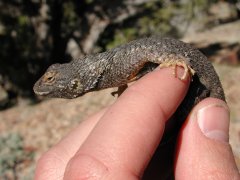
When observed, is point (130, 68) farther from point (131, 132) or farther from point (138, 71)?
point (131, 132)

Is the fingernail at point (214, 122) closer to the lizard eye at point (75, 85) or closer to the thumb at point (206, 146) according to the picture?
the thumb at point (206, 146)

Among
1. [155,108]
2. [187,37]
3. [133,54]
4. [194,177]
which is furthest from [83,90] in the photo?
[187,37]

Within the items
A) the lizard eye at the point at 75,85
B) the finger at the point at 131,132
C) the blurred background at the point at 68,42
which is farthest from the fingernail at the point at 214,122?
the blurred background at the point at 68,42

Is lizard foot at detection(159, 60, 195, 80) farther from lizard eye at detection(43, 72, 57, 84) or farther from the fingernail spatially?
lizard eye at detection(43, 72, 57, 84)

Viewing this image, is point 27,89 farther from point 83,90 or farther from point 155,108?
point 155,108

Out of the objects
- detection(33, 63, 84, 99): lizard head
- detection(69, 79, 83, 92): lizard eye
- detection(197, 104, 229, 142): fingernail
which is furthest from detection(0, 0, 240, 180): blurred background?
detection(197, 104, 229, 142): fingernail

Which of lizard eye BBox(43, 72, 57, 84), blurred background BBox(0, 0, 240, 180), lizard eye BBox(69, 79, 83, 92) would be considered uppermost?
lizard eye BBox(43, 72, 57, 84)

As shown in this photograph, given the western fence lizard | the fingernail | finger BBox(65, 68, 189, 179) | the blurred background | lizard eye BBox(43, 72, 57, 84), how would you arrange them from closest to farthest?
finger BBox(65, 68, 189, 179)
the fingernail
the western fence lizard
lizard eye BBox(43, 72, 57, 84)
the blurred background

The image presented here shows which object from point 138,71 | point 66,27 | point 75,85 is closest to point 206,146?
point 138,71
